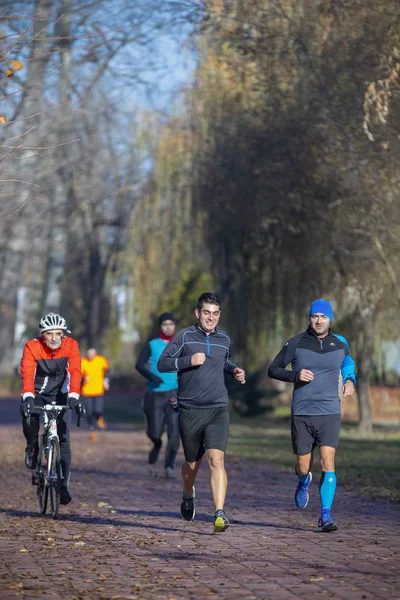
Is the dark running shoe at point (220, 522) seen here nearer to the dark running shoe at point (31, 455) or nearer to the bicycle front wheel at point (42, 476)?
the bicycle front wheel at point (42, 476)

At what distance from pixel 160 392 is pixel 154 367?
35 cm

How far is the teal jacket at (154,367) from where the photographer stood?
1560cm

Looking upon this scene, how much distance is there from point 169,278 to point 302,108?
1628 centimetres

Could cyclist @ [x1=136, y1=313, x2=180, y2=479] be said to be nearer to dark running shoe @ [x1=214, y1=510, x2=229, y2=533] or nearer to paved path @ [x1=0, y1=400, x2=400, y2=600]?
paved path @ [x1=0, y1=400, x2=400, y2=600]

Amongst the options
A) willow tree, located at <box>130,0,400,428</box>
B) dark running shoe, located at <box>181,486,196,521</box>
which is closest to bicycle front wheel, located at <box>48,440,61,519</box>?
dark running shoe, located at <box>181,486,196,521</box>

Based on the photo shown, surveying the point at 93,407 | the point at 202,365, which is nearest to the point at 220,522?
the point at 202,365

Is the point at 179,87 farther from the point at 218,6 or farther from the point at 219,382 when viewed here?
the point at 219,382

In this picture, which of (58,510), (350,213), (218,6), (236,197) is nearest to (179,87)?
(236,197)

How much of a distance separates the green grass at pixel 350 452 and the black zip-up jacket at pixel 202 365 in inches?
157

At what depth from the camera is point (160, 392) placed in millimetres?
15891

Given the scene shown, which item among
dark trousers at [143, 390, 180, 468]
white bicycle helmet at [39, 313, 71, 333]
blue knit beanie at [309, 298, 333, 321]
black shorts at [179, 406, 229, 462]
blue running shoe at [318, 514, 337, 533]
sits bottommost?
dark trousers at [143, 390, 180, 468]

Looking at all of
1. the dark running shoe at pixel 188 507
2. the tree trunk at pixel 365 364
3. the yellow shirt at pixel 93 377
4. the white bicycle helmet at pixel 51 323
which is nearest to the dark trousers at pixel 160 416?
the white bicycle helmet at pixel 51 323

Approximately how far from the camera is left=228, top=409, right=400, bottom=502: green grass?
15.4 metres

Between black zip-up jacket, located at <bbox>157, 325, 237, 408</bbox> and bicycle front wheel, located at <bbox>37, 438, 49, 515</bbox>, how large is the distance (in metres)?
2.07
